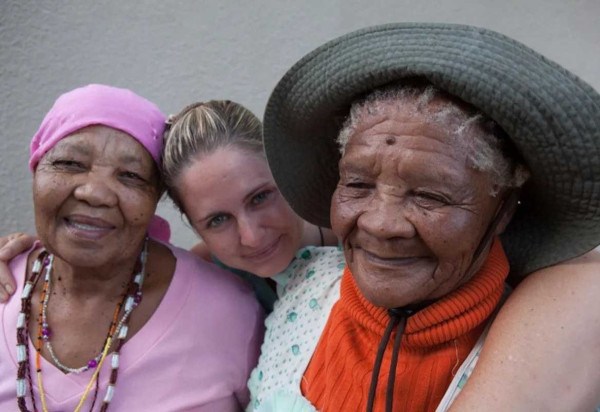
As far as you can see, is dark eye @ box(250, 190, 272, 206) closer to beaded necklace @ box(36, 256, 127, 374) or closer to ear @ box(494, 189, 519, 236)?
beaded necklace @ box(36, 256, 127, 374)

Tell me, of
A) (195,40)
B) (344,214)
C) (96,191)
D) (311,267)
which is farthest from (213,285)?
(195,40)

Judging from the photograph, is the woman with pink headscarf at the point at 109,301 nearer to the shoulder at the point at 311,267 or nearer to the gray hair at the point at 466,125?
the shoulder at the point at 311,267

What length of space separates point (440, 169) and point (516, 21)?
1882 millimetres

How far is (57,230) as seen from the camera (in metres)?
1.67

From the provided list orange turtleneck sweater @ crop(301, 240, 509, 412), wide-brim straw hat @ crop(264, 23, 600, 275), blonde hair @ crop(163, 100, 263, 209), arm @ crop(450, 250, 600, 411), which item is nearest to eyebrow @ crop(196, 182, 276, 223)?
blonde hair @ crop(163, 100, 263, 209)

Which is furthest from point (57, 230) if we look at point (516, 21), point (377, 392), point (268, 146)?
point (516, 21)

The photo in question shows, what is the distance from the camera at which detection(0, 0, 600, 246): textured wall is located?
8.71ft

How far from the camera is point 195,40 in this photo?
8.85ft

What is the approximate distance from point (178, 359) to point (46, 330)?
39 centimetres

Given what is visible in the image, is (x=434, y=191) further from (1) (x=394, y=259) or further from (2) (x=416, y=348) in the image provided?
(2) (x=416, y=348)

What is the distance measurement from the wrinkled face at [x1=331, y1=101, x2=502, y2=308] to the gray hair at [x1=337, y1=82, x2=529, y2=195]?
16 mm

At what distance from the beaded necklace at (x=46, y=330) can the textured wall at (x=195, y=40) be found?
1.07m

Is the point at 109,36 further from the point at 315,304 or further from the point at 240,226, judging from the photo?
the point at 315,304

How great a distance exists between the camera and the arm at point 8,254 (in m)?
1.80
